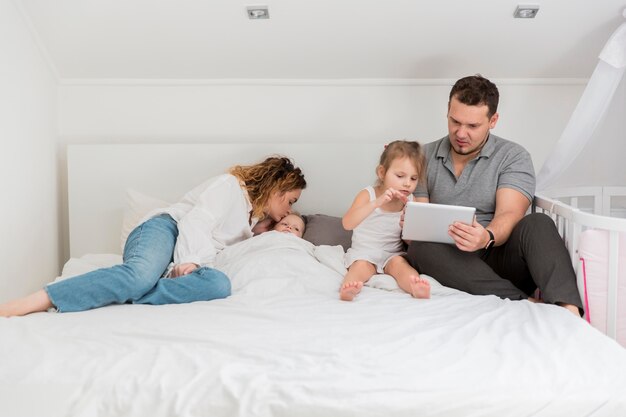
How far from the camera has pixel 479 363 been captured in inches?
59.1

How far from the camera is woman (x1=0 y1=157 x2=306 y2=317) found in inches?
74.5

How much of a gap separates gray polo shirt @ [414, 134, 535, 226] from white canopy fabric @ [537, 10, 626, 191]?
0.25 meters

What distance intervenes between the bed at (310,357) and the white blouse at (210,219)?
0.20m

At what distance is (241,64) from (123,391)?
1.82m

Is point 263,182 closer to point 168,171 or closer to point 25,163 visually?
point 168,171

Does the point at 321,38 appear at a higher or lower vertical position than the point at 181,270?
higher

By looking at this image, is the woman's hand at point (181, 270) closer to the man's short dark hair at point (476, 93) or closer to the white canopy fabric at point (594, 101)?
the man's short dark hair at point (476, 93)

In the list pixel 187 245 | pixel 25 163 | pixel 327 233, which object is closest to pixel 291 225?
pixel 327 233

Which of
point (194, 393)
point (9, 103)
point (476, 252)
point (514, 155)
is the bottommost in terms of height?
point (194, 393)

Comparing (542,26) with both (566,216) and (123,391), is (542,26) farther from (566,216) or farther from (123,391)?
(123,391)

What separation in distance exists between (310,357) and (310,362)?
0.02 m

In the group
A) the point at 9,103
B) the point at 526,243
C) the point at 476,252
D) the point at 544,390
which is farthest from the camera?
the point at 9,103

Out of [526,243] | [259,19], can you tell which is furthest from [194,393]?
[259,19]

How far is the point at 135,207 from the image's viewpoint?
277cm
